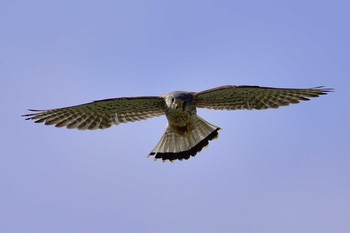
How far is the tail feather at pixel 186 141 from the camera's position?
1736cm

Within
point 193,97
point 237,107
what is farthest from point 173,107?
point 237,107

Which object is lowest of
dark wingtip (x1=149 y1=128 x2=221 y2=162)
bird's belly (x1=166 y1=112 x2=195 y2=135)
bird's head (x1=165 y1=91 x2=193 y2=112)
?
dark wingtip (x1=149 y1=128 x2=221 y2=162)

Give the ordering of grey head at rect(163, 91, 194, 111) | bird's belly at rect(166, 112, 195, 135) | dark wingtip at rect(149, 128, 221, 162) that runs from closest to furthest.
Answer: grey head at rect(163, 91, 194, 111) < bird's belly at rect(166, 112, 195, 135) < dark wingtip at rect(149, 128, 221, 162)

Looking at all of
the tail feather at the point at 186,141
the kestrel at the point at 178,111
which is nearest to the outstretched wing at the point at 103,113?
the kestrel at the point at 178,111

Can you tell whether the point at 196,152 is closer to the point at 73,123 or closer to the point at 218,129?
the point at 218,129

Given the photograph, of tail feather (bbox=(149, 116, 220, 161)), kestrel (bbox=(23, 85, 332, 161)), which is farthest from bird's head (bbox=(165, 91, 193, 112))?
tail feather (bbox=(149, 116, 220, 161))

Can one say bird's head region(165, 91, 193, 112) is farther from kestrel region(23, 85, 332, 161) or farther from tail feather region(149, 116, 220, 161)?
tail feather region(149, 116, 220, 161)

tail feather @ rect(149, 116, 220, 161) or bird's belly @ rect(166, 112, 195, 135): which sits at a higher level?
bird's belly @ rect(166, 112, 195, 135)

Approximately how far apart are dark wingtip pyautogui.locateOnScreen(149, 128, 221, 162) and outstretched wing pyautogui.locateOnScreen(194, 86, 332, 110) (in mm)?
595

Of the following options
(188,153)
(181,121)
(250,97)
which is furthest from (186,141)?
(250,97)

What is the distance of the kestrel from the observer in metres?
16.9

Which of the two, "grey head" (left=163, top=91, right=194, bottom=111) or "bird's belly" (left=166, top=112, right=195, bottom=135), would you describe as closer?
"grey head" (left=163, top=91, right=194, bottom=111)

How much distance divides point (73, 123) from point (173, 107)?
2236mm

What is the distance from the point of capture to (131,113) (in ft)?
58.5
